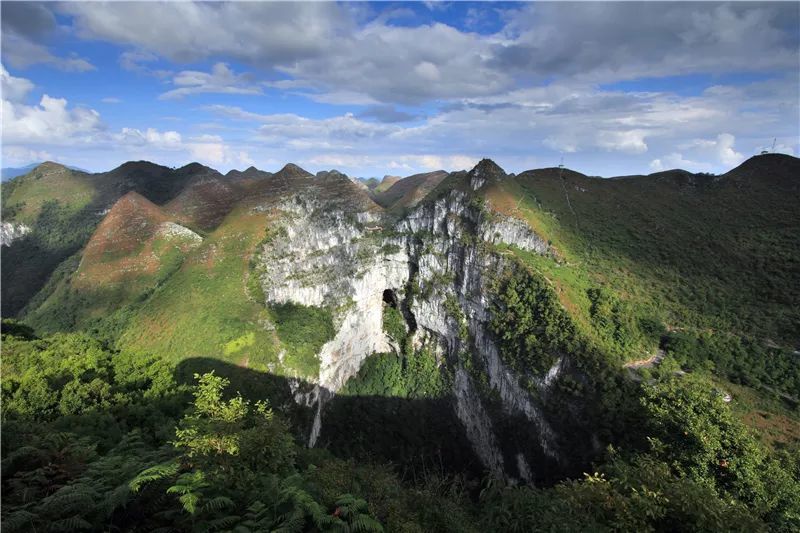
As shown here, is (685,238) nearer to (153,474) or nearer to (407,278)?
(407,278)

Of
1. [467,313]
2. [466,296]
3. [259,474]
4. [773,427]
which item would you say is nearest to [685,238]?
[773,427]

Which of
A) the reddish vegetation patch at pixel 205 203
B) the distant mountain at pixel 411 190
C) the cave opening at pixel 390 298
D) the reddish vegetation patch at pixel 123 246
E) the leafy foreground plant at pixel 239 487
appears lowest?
the cave opening at pixel 390 298

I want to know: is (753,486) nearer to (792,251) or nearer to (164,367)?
(792,251)

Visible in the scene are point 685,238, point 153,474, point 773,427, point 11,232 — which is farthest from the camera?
point 11,232

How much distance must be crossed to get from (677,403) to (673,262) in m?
22.5

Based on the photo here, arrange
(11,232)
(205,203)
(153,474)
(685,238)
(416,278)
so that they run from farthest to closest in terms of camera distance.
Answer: (11,232), (205,203), (416,278), (685,238), (153,474)

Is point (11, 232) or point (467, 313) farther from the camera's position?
point (11, 232)

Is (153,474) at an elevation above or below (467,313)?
above

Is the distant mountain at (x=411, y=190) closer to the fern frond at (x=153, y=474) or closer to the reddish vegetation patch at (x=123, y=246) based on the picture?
the reddish vegetation patch at (x=123, y=246)

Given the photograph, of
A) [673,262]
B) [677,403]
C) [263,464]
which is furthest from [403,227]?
[263,464]

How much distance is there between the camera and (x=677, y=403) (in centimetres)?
2622

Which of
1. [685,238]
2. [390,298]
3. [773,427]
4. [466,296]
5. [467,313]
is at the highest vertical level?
[685,238]

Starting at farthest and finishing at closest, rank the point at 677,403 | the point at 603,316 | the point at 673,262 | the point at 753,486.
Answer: the point at 673,262
the point at 603,316
the point at 677,403
the point at 753,486

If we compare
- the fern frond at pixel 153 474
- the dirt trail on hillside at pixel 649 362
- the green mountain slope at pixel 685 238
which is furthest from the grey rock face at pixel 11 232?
the dirt trail on hillside at pixel 649 362
